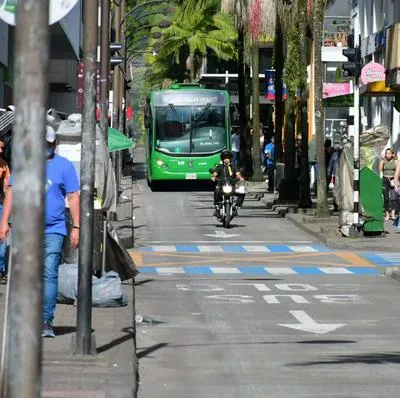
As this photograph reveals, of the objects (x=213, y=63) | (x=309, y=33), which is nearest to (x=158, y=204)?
(x=309, y=33)

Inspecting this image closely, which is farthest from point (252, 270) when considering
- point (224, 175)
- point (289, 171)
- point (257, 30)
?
point (257, 30)

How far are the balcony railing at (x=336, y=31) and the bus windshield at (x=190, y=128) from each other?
16012 mm

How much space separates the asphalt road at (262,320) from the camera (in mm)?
10945

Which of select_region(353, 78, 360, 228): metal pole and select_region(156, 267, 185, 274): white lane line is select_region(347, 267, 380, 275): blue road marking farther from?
select_region(353, 78, 360, 228): metal pole

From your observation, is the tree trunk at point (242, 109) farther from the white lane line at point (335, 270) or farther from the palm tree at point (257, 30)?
the white lane line at point (335, 270)

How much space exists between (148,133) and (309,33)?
13.2 meters

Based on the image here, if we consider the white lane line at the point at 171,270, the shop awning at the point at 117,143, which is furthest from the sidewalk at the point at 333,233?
the white lane line at the point at 171,270

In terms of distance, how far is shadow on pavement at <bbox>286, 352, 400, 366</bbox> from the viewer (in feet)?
39.1

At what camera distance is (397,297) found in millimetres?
17703

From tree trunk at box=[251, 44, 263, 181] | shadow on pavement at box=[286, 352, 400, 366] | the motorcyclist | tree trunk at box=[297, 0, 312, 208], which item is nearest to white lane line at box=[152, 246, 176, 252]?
the motorcyclist

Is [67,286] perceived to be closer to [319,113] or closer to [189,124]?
[319,113]

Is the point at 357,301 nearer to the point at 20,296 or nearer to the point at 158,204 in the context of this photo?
the point at 20,296

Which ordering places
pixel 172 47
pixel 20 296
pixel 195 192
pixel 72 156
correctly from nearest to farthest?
pixel 20 296, pixel 72 156, pixel 195 192, pixel 172 47

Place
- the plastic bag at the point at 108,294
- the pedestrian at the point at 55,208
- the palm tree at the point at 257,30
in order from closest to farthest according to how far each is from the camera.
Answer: the pedestrian at the point at 55,208 < the plastic bag at the point at 108,294 < the palm tree at the point at 257,30
